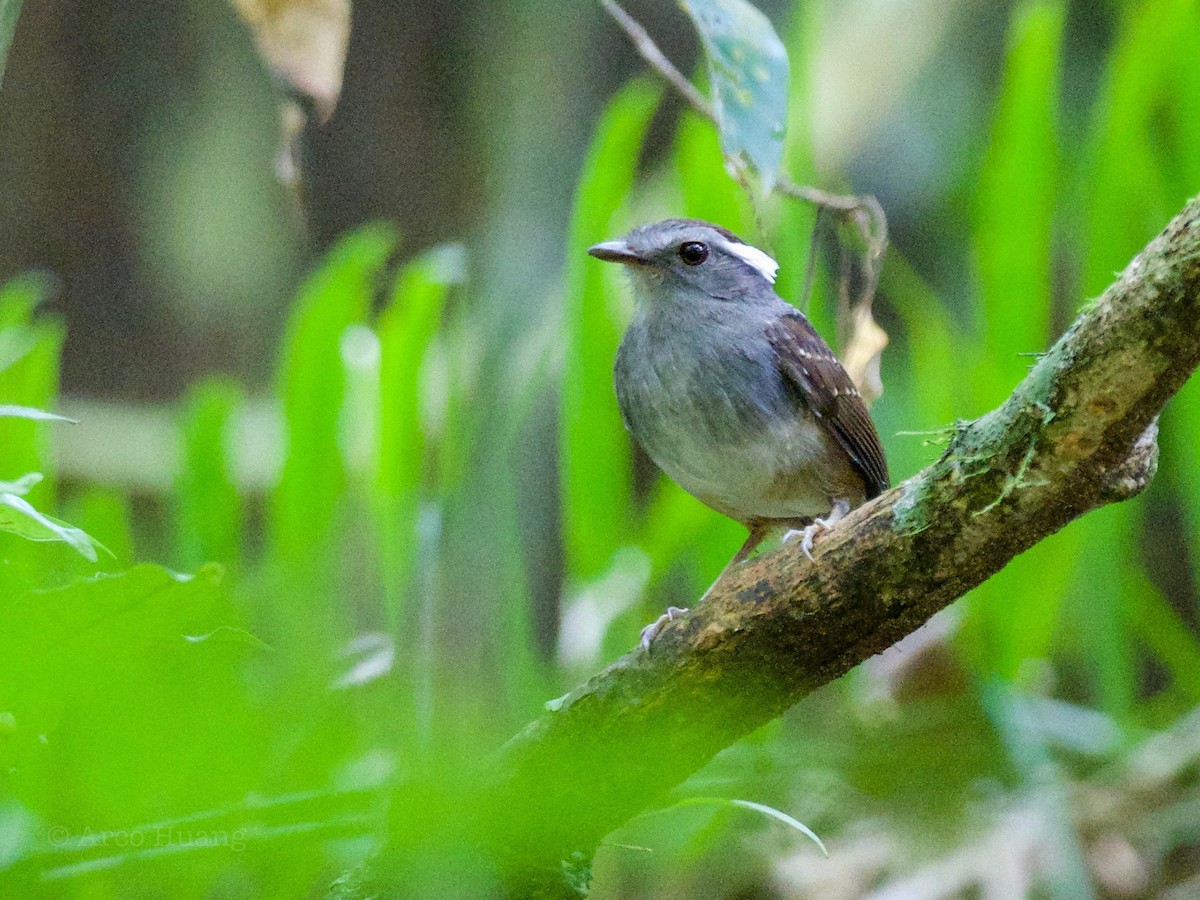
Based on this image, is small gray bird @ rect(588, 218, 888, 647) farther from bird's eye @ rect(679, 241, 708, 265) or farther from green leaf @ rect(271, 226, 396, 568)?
green leaf @ rect(271, 226, 396, 568)

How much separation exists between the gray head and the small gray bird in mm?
14

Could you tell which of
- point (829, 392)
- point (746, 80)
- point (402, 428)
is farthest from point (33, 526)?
point (402, 428)

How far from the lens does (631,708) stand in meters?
2.32

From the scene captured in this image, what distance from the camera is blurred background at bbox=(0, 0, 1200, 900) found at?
4.11 feet

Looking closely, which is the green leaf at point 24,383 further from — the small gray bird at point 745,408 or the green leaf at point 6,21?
the small gray bird at point 745,408

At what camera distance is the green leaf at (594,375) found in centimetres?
357

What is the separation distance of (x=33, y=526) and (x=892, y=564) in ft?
4.21

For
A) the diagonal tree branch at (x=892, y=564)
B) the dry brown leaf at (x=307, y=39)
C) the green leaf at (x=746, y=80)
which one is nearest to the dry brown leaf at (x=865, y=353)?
the green leaf at (x=746, y=80)

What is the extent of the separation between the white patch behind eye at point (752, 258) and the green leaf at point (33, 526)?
228 centimetres

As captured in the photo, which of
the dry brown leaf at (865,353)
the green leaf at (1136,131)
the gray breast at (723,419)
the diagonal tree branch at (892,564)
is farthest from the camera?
the green leaf at (1136,131)

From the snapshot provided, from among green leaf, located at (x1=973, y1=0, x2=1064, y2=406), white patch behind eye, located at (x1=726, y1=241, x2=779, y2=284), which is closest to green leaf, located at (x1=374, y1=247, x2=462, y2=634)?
white patch behind eye, located at (x1=726, y1=241, x2=779, y2=284)

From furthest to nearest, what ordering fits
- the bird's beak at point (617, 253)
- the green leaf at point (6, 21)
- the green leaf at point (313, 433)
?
the green leaf at point (313, 433)
the bird's beak at point (617, 253)
the green leaf at point (6, 21)

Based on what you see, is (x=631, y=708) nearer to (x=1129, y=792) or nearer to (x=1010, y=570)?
(x=1010, y=570)

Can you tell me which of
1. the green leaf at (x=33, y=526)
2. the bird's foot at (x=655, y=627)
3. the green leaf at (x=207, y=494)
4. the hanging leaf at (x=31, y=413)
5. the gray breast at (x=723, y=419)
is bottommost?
the green leaf at (x=207, y=494)
